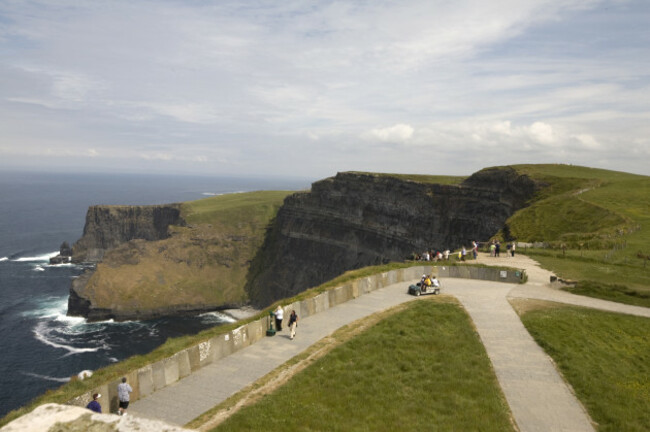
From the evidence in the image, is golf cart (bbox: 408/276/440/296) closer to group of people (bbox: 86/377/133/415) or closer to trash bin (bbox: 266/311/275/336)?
trash bin (bbox: 266/311/275/336)

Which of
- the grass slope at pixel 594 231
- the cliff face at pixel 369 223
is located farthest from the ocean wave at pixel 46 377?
the grass slope at pixel 594 231

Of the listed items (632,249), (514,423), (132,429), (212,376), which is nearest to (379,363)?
(514,423)

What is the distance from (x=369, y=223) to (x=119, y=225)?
95.8 meters

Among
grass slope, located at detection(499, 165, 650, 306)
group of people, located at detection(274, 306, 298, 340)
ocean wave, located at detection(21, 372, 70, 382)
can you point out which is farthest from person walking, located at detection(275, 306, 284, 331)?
ocean wave, located at detection(21, 372, 70, 382)

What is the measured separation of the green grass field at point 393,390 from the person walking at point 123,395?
3.72 m

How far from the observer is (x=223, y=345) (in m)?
18.8

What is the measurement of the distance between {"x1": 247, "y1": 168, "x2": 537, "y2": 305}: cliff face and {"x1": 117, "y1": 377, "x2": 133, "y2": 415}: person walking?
240 feet

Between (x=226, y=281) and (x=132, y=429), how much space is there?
109872 mm

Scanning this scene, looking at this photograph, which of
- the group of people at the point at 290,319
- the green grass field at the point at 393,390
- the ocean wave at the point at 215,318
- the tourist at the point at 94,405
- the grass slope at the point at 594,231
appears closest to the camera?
the tourist at the point at 94,405

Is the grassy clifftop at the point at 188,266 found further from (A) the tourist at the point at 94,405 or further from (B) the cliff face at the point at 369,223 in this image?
(A) the tourist at the point at 94,405

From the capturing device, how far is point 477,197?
84.0 m

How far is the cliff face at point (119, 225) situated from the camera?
469ft

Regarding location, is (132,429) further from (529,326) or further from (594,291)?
(594,291)

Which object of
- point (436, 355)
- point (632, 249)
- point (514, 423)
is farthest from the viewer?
point (632, 249)
